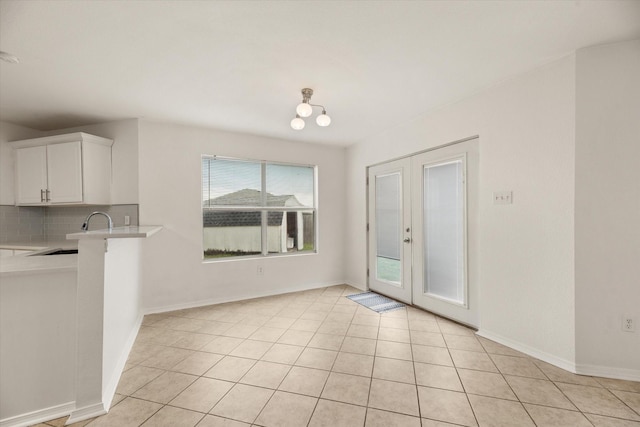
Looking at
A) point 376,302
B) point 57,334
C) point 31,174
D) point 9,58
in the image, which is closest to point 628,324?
point 376,302

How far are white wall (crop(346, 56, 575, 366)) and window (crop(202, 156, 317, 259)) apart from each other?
2510 mm

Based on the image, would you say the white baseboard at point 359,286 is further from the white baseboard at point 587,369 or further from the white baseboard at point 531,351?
the white baseboard at point 587,369

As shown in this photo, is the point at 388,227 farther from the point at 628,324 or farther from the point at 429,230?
the point at 628,324

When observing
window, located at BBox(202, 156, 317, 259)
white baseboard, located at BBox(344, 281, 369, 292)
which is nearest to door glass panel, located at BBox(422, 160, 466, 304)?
white baseboard, located at BBox(344, 281, 369, 292)

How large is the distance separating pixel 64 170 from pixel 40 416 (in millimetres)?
2898

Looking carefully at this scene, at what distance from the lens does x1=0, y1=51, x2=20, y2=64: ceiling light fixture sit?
6.98 ft

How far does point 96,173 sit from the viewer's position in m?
3.55

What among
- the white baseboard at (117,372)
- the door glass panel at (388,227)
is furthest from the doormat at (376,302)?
the white baseboard at (117,372)

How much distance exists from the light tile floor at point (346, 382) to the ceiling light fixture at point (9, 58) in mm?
2592

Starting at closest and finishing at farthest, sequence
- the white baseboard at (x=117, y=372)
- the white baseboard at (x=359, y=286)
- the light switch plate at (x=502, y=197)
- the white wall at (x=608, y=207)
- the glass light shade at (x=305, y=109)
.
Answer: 1. the white baseboard at (x=117, y=372)
2. the white wall at (x=608, y=207)
3. the glass light shade at (x=305, y=109)
4. the light switch plate at (x=502, y=197)
5. the white baseboard at (x=359, y=286)

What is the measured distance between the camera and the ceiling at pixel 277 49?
1.72 m

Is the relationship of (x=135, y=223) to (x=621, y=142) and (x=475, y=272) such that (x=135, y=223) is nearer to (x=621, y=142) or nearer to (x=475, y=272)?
(x=475, y=272)

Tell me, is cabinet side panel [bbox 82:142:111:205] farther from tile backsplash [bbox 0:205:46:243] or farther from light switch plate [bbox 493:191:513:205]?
light switch plate [bbox 493:191:513:205]

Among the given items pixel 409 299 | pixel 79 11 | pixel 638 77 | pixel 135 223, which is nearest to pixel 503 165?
pixel 638 77
